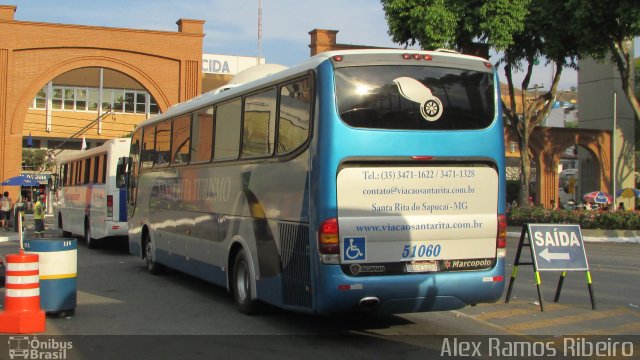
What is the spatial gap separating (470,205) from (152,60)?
31494 mm

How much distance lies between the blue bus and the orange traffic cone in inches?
106

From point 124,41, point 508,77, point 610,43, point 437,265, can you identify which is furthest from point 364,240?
point 124,41

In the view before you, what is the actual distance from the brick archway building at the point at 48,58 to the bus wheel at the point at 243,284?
2847 centimetres

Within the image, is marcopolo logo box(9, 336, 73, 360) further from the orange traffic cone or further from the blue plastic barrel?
the blue plastic barrel

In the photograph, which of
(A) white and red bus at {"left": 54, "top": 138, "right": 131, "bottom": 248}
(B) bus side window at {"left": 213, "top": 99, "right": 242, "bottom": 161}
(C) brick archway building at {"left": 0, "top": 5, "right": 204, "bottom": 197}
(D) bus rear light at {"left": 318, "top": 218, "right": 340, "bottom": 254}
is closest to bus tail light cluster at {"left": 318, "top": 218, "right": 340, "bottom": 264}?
(D) bus rear light at {"left": 318, "top": 218, "right": 340, "bottom": 254}

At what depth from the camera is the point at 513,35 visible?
98.4 feet

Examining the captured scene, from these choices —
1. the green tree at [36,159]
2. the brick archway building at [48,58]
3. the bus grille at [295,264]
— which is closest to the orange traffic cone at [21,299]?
the bus grille at [295,264]

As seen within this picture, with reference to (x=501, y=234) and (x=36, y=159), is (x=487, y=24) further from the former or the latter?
(x=36, y=159)

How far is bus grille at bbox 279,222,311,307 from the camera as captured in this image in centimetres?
771

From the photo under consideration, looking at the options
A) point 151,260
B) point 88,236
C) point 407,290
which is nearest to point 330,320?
point 407,290

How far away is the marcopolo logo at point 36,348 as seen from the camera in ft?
23.5

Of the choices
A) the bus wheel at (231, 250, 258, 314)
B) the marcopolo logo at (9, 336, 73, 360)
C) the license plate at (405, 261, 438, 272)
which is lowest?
the marcopolo logo at (9, 336, 73, 360)

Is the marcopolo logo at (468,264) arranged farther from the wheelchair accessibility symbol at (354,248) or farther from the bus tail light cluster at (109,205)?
the bus tail light cluster at (109,205)

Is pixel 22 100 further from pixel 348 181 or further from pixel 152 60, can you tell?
pixel 348 181
